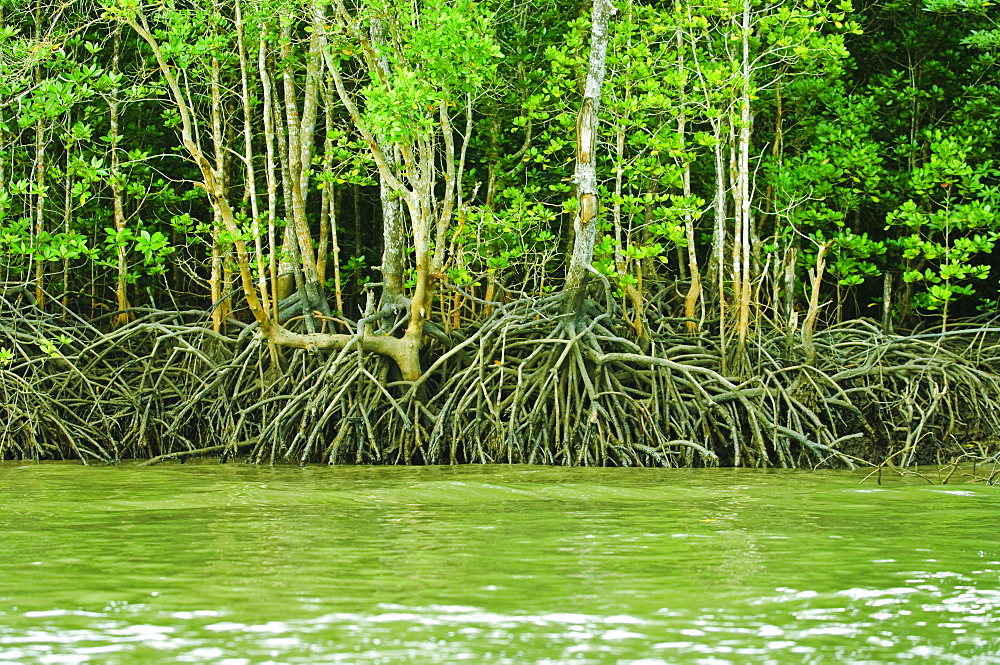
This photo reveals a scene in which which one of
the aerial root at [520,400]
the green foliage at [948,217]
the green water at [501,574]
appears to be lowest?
the green water at [501,574]

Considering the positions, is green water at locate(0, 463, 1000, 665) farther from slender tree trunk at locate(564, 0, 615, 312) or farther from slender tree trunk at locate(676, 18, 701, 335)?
slender tree trunk at locate(676, 18, 701, 335)

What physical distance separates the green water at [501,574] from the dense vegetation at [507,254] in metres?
1.87

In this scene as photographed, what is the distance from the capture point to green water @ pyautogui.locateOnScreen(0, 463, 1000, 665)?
3.36 m

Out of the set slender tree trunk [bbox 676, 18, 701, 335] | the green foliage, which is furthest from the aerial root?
the green foliage

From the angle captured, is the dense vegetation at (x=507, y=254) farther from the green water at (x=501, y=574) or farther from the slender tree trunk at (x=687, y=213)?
the green water at (x=501, y=574)

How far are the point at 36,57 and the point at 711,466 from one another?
512cm

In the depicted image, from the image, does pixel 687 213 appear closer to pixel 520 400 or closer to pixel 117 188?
pixel 520 400

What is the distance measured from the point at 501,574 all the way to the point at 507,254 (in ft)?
17.1

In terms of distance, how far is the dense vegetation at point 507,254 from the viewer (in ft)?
28.0

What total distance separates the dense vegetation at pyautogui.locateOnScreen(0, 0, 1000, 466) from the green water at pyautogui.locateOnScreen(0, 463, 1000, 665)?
187 centimetres

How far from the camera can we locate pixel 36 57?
817 centimetres

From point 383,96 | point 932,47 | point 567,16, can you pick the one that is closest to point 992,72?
point 932,47

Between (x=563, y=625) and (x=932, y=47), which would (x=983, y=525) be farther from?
(x=932, y=47)

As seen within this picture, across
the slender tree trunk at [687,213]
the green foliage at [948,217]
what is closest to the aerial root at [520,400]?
the slender tree trunk at [687,213]
